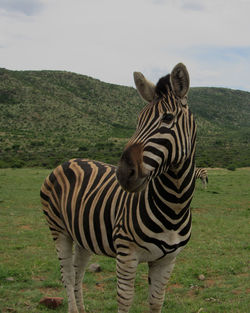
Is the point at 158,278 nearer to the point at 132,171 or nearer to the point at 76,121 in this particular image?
the point at 132,171

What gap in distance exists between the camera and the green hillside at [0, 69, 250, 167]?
4147 cm

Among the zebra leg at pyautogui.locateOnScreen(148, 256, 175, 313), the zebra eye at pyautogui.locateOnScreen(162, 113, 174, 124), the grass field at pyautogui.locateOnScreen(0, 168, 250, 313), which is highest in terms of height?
the zebra eye at pyautogui.locateOnScreen(162, 113, 174, 124)

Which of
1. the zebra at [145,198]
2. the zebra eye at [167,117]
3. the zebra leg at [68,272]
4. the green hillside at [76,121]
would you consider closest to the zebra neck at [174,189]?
the zebra at [145,198]

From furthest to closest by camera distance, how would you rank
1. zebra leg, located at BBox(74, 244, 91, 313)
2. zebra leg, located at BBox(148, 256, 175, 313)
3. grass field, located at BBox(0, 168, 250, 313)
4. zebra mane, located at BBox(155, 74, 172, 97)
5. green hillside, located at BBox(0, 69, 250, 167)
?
green hillside, located at BBox(0, 69, 250, 167) → grass field, located at BBox(0, 168, 250, 313) → zebra leg, located at BBox(74, 244, 91, 313) → zebra leg, located at BBox(148, 256, 175, 313) → zebra mane, located at BBox(155, 74, 172, 97)

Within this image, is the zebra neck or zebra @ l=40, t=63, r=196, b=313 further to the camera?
the zebra neck

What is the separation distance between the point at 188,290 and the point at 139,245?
11.4 feet

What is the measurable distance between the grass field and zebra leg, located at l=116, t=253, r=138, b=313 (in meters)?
1.99

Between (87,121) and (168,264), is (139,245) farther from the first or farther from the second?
(87,121)

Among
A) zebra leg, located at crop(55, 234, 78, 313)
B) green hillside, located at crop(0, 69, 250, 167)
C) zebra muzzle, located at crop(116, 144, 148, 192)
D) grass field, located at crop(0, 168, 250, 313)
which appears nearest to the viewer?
zebra muzzle, located at crop(116, 144, 148, 192)

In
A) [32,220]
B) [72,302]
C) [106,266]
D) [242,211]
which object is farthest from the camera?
[242,211]

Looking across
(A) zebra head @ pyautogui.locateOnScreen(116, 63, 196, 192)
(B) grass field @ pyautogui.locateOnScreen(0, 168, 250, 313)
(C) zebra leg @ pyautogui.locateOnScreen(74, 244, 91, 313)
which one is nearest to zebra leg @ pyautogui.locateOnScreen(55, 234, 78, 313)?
(C) zebra leg @ pyautogui.locateOnScreen(74, 244, 91, 313)

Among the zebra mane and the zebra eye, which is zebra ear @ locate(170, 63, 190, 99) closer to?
the zebra mane

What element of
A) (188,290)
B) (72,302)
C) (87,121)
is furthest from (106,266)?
(87,121)

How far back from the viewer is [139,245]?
11.2 feet
